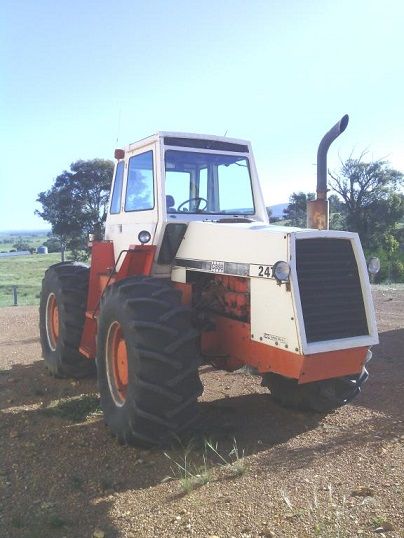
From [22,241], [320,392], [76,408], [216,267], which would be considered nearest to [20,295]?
[76,408]

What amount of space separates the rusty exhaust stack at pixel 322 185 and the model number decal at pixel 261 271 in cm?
107

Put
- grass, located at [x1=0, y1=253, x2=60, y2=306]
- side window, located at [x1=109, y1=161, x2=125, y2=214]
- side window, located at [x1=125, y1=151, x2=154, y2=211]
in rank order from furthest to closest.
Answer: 1. grass, located at [x1=0, y1=253, x2=60, y2=306]
2. side window, located at [x1=109, y1=161, x2=125, y2=214]
3. side window, located at [x1=125, y1=151, x2=154, y2=211]

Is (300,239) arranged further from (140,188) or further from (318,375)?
(140,188)

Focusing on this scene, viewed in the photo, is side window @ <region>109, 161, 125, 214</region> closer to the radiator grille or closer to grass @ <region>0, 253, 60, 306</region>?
the radiator grille

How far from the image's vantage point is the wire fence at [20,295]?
18.7m

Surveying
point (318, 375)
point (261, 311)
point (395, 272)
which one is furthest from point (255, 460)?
point (395, 272)

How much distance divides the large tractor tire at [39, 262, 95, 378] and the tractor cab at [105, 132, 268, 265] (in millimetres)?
915

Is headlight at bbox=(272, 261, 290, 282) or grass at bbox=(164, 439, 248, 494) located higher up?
headlight at bbox=(272, 261, 290, 282)

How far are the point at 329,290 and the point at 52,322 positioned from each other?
456 centimetres

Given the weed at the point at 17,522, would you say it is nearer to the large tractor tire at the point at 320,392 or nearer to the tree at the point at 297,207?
the large tractor tire at the point at 320,392

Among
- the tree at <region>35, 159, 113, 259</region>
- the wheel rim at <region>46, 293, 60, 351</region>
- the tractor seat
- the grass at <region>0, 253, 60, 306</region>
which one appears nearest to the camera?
the tractor seat

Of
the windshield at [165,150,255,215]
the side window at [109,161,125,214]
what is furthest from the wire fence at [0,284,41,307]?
the windshield at [165,150,255,215]

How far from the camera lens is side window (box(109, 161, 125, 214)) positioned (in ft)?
21.8

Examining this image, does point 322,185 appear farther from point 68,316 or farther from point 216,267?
point 68,316
